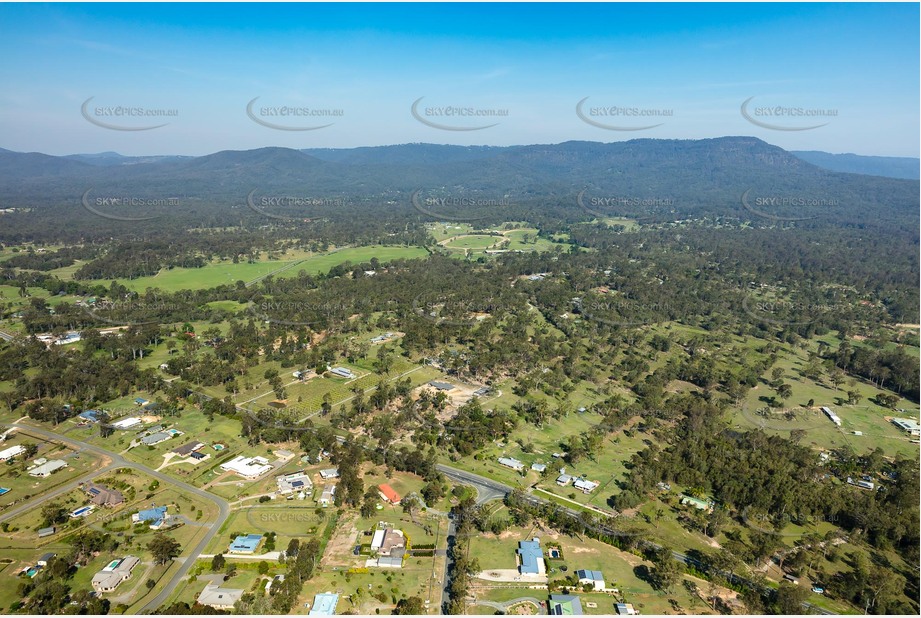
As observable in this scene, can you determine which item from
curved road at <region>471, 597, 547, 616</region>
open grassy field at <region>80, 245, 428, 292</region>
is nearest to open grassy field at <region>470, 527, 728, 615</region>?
curved road at <region>471, 597, 547, 616</region>

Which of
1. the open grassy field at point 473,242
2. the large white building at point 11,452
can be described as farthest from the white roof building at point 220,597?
the open grassy field at point 473,242

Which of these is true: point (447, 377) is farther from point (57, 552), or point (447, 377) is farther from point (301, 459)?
point (57, 552)

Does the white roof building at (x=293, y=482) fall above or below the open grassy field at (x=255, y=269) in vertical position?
below

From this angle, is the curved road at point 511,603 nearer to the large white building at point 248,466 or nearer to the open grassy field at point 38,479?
the large white building at point 248,466

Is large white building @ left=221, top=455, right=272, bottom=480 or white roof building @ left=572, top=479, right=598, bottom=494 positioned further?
large white building @ left=221, top=455, right=272, bottom=480

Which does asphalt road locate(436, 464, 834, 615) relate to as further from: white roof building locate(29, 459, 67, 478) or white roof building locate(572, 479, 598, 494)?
white roof building locate(29, 459, 67, 478)

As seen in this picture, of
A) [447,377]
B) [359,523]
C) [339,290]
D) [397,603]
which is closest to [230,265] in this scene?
[339,290]

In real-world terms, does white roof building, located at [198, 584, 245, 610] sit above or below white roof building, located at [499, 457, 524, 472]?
above
